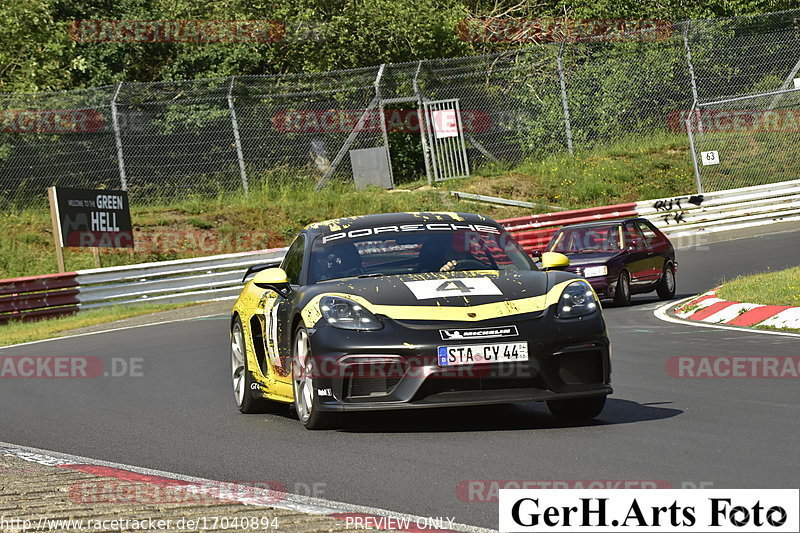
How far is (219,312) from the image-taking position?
2206 cm

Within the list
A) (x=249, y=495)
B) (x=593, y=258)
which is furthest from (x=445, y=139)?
(x=249, y=495)

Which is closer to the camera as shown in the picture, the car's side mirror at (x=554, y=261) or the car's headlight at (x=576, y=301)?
the car's headlight at (x=576, y=301)

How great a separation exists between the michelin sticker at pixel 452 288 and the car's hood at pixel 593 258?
1033cm

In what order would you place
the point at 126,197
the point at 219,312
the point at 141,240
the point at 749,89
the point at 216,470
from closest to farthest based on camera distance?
the point at 216,470
the point at 219,312
the point at 126,197
the point at 141,240
the point at 749,89

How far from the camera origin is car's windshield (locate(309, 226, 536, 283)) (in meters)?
8.33

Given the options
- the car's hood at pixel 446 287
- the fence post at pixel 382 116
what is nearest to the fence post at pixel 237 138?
the fence post at pixel 382 116

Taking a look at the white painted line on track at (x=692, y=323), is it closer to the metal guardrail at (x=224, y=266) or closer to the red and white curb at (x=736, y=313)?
the red and white curb at (x=736, y=313)

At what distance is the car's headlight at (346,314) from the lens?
291 inches

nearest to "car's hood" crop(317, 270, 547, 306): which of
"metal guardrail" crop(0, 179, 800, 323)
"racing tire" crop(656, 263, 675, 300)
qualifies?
"racing tire" crop(656, 263, 675, 300)

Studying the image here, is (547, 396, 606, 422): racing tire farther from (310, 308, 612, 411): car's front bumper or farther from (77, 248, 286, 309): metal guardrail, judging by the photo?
(77, 248, 286, 309): metal guardrail

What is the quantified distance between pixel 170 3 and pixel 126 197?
10.7 meters

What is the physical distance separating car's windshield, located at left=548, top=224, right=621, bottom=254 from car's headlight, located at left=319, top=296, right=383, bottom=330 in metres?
11.6

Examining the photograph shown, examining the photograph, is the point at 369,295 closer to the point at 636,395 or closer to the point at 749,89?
the point at 636,395

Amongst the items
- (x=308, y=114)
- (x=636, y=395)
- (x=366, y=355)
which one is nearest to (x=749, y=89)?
(x=308, y=114)
